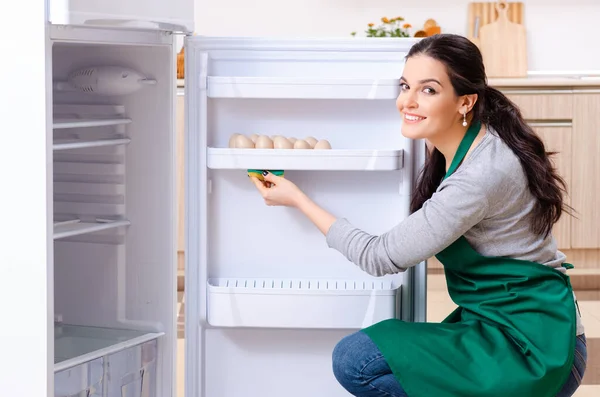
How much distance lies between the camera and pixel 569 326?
1659mm

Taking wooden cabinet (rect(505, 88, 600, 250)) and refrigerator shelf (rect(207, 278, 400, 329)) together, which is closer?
refrigerator shelf (rect(207, 278, 400, 329))

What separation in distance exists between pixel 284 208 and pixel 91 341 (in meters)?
0.52

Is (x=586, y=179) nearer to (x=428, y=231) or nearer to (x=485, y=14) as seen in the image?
(x=485, y=14)

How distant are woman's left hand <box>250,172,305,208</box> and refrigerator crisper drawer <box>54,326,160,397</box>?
397 millimetres

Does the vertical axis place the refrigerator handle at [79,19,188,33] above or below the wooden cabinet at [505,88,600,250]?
above

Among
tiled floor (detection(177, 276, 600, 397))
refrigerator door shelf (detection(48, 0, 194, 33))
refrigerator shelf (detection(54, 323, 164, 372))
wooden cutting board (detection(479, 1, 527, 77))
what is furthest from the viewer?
Result: wooden cutting board (detection(479, 1, 527, 77))

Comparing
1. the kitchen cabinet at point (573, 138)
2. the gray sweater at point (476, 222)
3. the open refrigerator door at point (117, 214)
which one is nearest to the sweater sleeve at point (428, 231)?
the gray sweater at point (476, 222)

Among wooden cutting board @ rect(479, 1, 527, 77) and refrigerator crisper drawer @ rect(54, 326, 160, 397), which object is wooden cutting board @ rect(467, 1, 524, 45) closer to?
wooden cutting board @ rect(479, 1, 527, 77)

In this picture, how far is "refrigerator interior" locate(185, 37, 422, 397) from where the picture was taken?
1.91m

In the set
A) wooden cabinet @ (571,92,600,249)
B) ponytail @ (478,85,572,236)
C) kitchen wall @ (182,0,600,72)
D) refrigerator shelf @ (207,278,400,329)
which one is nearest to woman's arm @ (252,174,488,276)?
ponytail @ (478,85,572,236)

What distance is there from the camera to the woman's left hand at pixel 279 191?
73.5 inches

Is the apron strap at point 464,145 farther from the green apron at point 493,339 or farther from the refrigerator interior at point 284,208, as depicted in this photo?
the refrigerator interior at point 284,208
